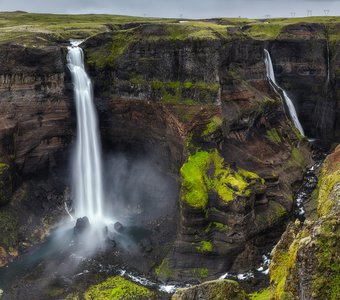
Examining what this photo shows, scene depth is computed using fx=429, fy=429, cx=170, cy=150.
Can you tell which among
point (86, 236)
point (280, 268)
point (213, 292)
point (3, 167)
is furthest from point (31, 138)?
point (280, 268)

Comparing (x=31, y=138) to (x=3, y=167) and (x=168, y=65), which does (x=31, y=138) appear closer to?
(x=3, y=167)

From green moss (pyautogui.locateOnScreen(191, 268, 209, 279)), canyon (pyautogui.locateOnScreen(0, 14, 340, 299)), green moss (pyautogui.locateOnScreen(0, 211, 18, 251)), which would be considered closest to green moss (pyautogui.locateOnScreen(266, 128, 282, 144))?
canyon (pyautogui.locateOnScreen(0, 14, 340, 299))

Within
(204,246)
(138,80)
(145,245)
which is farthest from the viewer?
(138,80)

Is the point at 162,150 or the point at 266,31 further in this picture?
the point at 266,31

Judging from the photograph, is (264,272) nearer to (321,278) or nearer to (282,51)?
(321,278)

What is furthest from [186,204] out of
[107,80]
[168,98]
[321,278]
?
[321,278]

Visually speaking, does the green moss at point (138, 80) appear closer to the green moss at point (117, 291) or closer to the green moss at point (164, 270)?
the green moss at point (164, 270)
